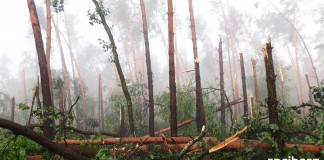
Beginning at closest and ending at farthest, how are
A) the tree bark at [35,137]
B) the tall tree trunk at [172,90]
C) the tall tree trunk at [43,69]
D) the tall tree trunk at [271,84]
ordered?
the tree bark at [35,137]
the tall tree trunk at [271,84]
the tall tree trunk at [43,69]
the tall tree trunk at [172,90]

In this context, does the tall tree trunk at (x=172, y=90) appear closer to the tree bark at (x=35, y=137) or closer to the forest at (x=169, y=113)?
the forest at (x=169, y=113)

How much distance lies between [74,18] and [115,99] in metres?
31.8

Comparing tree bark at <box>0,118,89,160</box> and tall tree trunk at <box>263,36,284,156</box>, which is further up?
tall tree trunk at <box>263,36,284,156</box>

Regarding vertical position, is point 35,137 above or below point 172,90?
below

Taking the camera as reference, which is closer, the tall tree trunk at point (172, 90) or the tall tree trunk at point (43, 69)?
the tall tree trunk at point (43, 69)

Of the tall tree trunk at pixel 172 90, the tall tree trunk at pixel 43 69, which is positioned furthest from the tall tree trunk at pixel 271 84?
the tall tree trunk at pixel 43 69

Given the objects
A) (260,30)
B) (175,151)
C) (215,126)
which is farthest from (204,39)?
(175,151)

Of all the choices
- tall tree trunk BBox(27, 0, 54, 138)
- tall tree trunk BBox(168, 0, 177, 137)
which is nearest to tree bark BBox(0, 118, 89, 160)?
tall tree trunk BBox(27, 0, 54, 138)

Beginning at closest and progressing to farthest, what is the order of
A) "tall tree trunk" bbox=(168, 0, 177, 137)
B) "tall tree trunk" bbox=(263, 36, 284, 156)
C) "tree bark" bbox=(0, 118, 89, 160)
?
"tree bark" bbox=(0, 118, 89, 160)
"tall tree trunk" bbox=(263, 36, 284, 156)
"tall tree trunk" bbox=(168, 0, 177, 137)

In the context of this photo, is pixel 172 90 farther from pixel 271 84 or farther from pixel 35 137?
pixel 35 137

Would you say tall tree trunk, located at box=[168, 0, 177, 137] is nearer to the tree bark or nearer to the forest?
the forest

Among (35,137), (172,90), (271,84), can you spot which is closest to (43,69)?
(172,90)

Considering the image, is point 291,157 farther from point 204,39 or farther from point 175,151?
point 204,39

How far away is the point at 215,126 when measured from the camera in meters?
13.2
